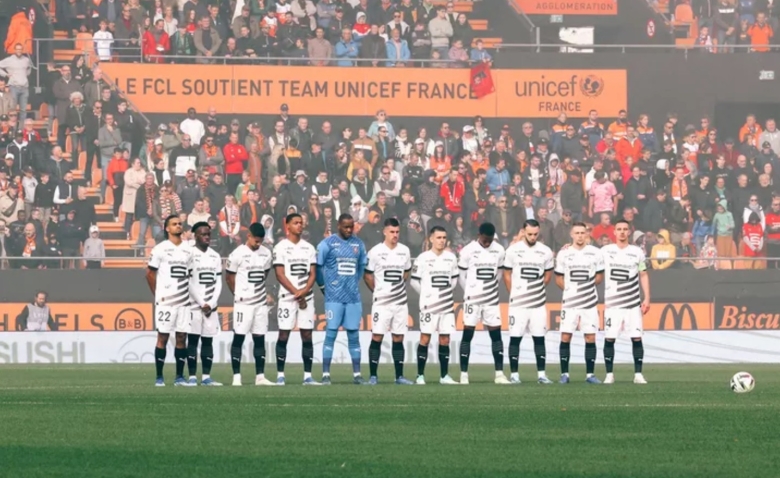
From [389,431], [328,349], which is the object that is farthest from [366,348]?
[389,431]

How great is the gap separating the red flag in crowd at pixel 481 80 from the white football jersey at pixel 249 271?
17699mm

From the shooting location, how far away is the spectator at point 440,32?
37.0 meters

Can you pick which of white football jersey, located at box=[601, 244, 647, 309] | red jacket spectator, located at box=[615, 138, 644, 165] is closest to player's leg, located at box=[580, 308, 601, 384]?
white football jersey, located at box=[601, 244, 647, 309]

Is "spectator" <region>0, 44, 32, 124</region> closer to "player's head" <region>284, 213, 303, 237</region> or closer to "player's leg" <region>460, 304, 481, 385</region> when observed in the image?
"player's head" <region>284, 213, 303, 237</region>

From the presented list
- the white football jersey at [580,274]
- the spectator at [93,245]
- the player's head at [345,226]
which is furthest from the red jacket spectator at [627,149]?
the player's head at [345,226]

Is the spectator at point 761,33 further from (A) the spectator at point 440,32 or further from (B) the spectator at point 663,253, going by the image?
(A) the spectator at point 440,32

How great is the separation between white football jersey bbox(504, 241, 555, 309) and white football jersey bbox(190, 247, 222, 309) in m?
4.00

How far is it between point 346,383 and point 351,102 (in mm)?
Result: 17142

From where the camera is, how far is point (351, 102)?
36.3 m

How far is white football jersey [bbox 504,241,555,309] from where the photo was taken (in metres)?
20.2

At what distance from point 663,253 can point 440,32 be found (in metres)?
8.40

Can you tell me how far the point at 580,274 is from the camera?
66.5 ft

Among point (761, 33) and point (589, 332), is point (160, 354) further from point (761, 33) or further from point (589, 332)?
point (761, 33)

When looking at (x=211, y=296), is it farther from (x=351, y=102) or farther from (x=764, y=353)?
(x=351, y=102)
